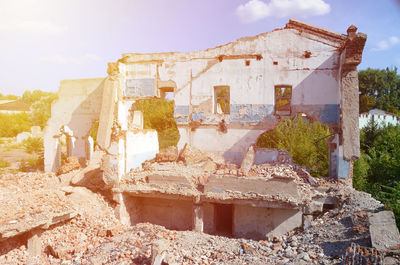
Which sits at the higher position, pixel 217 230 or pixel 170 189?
pixel 170 189

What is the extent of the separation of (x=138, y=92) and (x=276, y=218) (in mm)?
7976

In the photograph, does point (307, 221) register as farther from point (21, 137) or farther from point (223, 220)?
point (21, 137)

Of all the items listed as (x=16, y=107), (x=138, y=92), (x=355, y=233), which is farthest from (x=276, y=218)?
(x=16, y=107)

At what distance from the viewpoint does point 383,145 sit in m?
20.5

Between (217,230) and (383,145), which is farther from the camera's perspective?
(383,145)

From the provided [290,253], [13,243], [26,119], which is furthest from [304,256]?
[26,119]

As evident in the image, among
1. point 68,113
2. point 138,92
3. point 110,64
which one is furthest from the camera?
point 68,113

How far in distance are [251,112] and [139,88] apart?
17.0 ft

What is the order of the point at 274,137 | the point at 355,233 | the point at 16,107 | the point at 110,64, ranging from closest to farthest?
the point at 355,233 < the point at 110,64 < the point at 274,137 < the point at 16,107

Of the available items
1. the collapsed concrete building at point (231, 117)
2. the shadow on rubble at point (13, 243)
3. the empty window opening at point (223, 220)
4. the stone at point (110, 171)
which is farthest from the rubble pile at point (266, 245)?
the stone at point (110, 171)

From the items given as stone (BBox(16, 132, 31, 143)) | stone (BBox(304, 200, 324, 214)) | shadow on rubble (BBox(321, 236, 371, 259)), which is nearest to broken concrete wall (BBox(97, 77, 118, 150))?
stone (BBox(304, 200, 324, 214))

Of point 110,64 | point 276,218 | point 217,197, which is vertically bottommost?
point 276,218

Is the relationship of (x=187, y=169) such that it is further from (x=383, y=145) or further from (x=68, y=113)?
(x=383, y=145)

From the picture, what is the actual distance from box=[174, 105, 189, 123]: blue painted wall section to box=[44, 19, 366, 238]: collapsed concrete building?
0.04 meters
